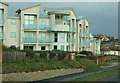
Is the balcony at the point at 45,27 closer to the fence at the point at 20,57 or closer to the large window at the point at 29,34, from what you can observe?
the large window at the point at 29,34

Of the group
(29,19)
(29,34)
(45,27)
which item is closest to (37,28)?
(45,27)

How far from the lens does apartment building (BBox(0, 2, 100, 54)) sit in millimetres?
39344

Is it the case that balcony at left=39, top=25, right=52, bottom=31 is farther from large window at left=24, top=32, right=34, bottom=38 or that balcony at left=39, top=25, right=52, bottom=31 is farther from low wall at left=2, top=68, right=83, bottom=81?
low wall at left=2, top=68, right=83, bottom=81

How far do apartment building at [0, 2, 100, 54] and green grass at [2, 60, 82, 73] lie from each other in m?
11.7

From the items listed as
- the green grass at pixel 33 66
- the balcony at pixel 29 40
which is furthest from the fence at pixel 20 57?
the balcony at pixel 29 40

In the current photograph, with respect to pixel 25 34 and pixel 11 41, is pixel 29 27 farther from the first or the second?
pixel 11 41

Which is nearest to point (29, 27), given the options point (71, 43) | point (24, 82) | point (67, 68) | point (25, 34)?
point (25, 34)

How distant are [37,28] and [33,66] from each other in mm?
17756

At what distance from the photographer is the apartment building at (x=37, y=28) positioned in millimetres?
39344

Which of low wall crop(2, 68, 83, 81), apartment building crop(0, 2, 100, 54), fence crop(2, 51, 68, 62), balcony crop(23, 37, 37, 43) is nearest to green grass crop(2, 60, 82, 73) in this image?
low wall crop(2, 68, 83, 81)

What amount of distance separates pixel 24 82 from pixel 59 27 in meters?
22.7

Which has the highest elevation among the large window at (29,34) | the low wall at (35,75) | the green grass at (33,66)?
the large window at (29,34)

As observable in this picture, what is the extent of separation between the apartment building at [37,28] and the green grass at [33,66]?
11.7 m

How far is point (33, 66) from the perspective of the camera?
78.1 feet
